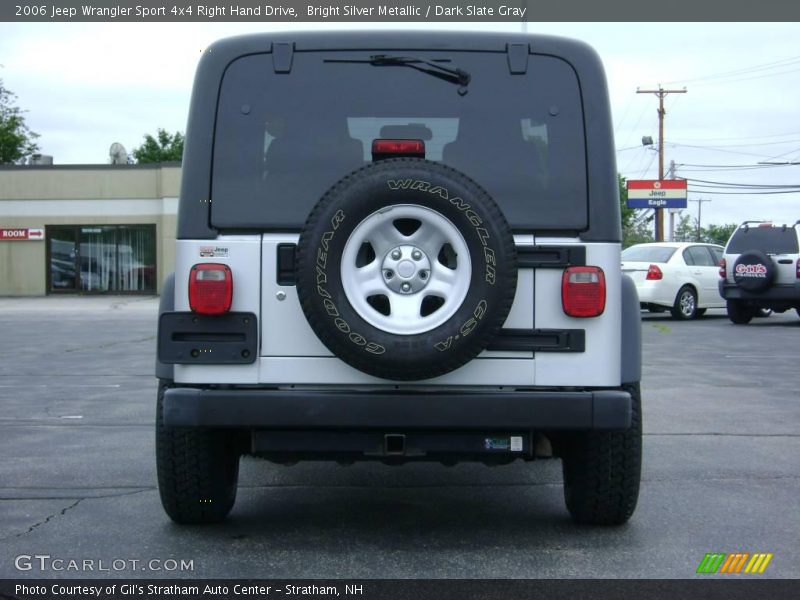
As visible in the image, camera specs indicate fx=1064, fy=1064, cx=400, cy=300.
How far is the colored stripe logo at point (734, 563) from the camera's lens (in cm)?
429

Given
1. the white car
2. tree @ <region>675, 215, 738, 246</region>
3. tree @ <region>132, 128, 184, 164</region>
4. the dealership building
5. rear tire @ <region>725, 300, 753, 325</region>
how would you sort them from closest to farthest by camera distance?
rear tire @ <region>725, 300, 753, 325</region> → the white car → the dealership building → tree @ <region>132, 128, 184, 164</region> → tree @ <region>675, 215, 738, 246</region>

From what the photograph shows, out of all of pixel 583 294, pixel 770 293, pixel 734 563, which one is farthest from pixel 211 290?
pixel 770 293

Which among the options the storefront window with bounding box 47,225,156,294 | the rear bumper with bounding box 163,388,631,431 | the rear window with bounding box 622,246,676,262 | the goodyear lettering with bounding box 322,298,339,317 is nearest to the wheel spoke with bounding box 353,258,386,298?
the goodyear lettering with bounding box 322,298,339,317

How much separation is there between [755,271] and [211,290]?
16.5m

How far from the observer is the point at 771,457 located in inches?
268

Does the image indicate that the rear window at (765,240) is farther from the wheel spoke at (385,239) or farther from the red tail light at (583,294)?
the wheel spoke at (385,239)

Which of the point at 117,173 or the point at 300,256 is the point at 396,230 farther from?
the point at 117,173

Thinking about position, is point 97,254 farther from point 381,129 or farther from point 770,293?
point 381,129

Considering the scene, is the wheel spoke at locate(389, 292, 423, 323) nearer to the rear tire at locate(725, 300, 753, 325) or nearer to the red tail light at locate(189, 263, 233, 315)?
the red tail light at locate(189, 263, 233, 315)

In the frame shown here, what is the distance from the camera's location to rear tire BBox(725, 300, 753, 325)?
66.2ft

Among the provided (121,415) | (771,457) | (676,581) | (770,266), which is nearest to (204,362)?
(676,581)

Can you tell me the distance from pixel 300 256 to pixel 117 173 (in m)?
36.4

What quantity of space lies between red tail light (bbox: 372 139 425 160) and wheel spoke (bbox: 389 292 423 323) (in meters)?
0.68

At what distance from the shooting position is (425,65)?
4.55m
